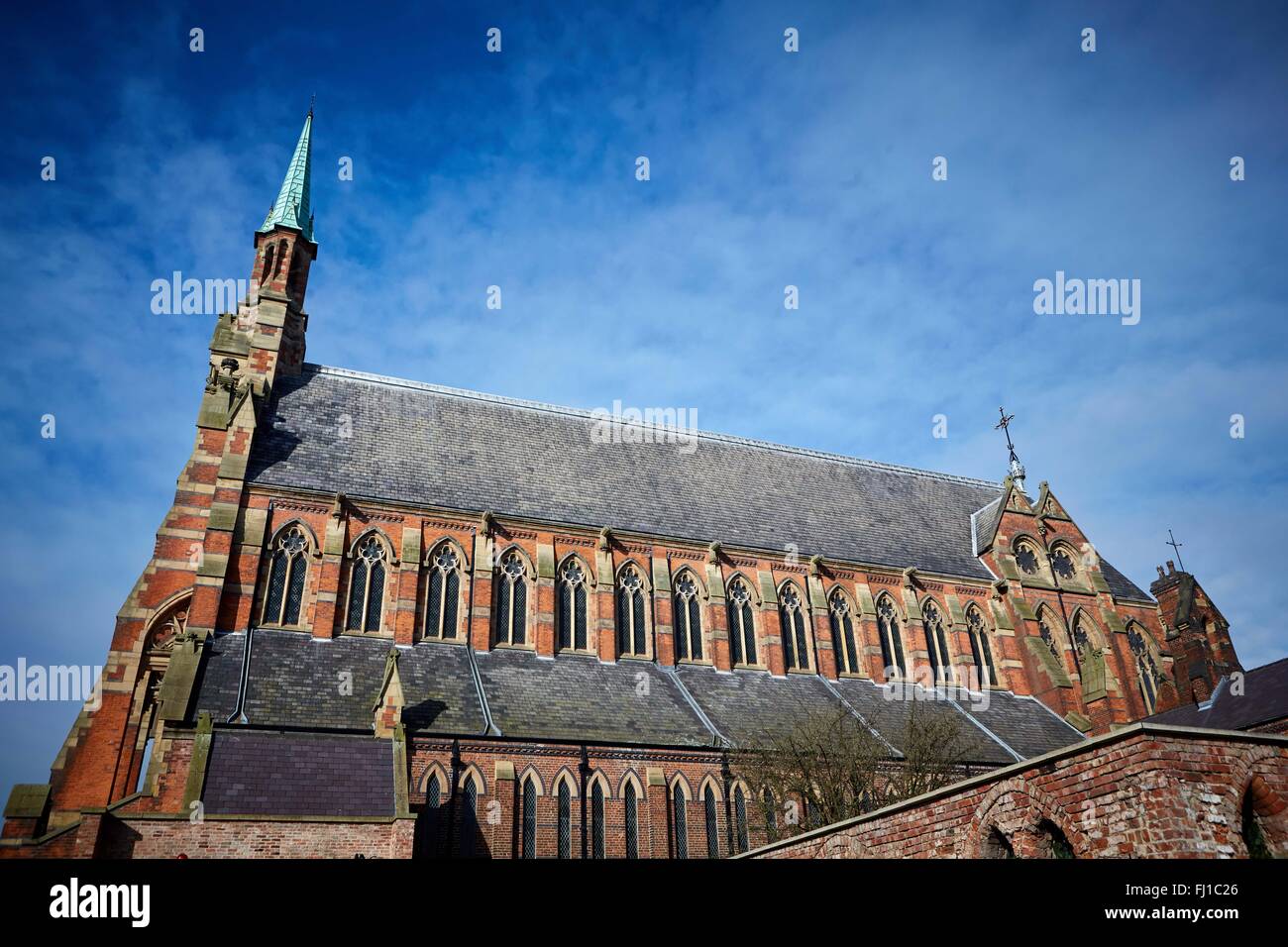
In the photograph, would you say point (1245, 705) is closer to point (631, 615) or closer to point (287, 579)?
point (631, 615)

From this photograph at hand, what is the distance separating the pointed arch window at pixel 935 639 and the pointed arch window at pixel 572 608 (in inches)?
521

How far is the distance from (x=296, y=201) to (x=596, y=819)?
27329mm

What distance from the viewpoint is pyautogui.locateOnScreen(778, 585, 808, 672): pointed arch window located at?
29734mm

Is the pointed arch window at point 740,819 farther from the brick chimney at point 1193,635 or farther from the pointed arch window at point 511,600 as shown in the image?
the brick chimney at point 1193,635

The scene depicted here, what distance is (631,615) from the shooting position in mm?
28500

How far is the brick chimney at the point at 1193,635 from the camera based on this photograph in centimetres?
2902

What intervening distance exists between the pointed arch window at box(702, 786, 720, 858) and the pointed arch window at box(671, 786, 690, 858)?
566 millimetres

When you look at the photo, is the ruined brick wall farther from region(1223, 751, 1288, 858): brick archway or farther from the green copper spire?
the green copper spire

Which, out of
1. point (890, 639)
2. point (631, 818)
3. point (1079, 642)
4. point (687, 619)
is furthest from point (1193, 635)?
point (631, 818)

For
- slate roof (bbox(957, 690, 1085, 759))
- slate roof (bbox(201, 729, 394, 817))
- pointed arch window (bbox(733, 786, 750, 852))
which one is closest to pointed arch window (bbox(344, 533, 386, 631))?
slate roof (bbox(201, 729, 394, 817))

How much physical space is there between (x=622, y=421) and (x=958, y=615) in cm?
1575

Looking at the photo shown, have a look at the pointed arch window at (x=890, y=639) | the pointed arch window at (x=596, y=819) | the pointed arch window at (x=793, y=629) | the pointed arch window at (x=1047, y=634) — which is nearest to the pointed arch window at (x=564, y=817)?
the pointed arch window at (x=596, y=819)

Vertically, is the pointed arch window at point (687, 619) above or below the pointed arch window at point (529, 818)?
above
